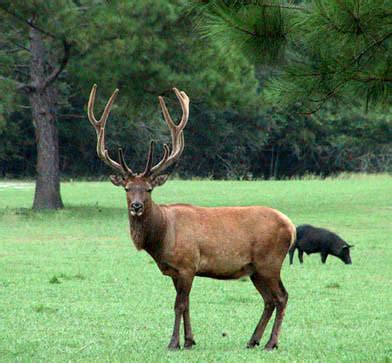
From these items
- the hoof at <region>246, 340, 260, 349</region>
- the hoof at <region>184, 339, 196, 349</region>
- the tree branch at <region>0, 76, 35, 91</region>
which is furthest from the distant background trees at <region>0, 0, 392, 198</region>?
the hoof at <region>184, 339, 196, 349</region>

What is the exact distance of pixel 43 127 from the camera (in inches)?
1078

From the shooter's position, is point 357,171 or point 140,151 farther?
point 357,171

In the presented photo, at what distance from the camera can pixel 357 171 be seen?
61.6m

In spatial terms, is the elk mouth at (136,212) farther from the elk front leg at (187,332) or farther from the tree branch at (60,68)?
the tree branch at (60,68)

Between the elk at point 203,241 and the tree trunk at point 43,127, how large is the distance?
1755 cm

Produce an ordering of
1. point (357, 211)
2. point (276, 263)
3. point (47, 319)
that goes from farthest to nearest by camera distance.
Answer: point (357, 211)
point (47, 319)
point (276, 263)

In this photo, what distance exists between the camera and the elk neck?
9227mm

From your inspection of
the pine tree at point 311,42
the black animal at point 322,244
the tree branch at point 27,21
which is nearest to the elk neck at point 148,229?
the pine tree at point 311,42

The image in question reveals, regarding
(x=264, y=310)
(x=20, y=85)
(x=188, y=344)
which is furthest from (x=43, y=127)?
(x=188, y=344)

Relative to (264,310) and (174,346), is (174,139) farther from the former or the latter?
(174,346)

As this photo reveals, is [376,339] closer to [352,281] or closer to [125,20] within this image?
[352,281]

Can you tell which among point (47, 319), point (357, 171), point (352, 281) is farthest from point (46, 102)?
point (357, 171)

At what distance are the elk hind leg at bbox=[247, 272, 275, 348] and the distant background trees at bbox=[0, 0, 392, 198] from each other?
1619 mm

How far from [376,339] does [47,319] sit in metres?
3.42
